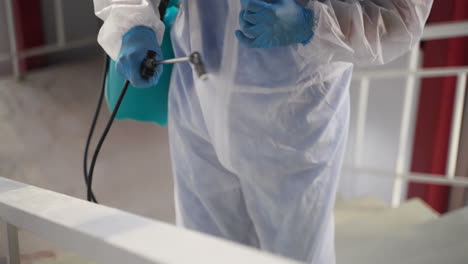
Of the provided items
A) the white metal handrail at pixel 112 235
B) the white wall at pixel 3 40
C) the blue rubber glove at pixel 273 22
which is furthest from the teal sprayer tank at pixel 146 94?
the white wall at pixel 3 40

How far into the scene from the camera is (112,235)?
0.39m

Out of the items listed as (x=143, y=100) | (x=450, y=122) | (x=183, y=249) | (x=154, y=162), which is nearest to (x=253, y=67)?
(x=143, y=100)

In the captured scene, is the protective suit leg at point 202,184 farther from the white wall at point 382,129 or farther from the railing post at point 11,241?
the white wall at point 382,129

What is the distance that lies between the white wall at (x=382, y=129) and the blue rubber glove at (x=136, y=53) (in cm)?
216

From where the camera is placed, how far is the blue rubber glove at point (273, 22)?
2.06ft

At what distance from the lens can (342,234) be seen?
1560mm

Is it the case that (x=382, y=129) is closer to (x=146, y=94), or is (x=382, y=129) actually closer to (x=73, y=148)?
(x=73, y=148)

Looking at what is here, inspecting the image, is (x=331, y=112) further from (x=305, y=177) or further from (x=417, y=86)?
(x=417, y=86)

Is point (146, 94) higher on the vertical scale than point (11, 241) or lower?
higher

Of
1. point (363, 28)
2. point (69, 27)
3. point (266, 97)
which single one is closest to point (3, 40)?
point (69, 27)

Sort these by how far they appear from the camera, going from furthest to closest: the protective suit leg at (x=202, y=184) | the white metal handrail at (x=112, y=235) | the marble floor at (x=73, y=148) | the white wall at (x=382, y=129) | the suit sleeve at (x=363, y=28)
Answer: the white wall at (x=382, y=129)
the marble floor at (x=73, y=148)
the protective suit leg at (x=202, y=184)
the suit sleeve at (x=363, y=28)
the white metal handrail at (x=112, y=235)

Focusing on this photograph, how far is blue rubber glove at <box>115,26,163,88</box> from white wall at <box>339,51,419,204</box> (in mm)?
2163

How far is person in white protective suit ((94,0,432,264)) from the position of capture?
0.67m

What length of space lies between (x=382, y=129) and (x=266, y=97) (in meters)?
2.37
